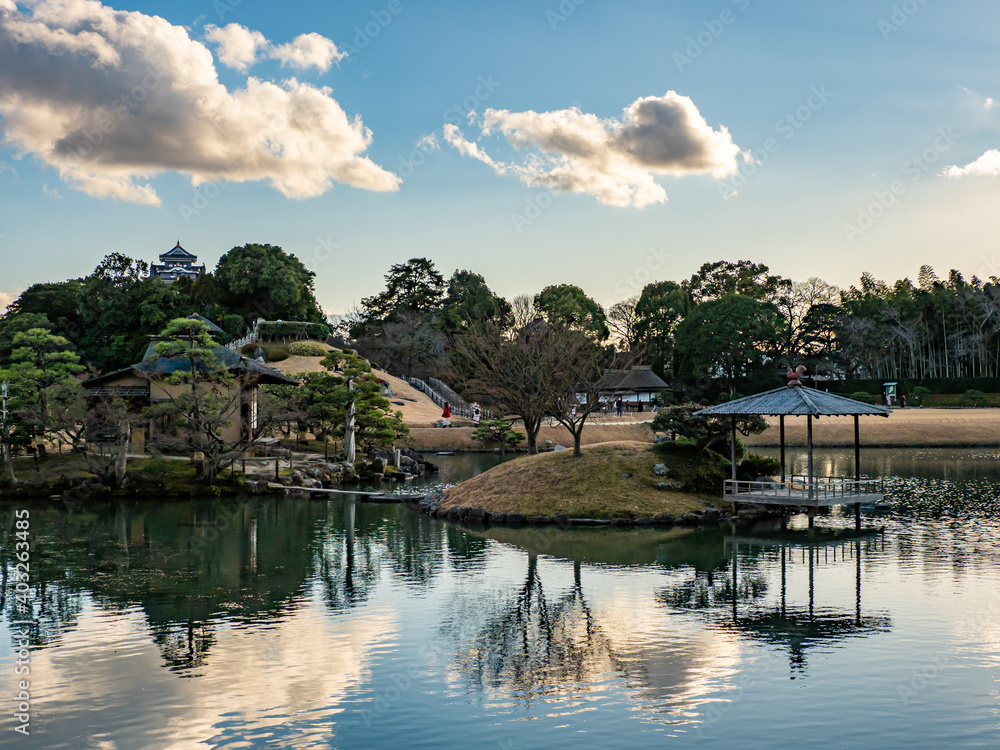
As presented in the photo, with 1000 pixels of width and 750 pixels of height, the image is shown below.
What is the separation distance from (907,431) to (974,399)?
14.2 metres

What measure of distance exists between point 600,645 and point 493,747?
14.0 feet

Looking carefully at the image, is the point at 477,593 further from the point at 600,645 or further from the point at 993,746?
the point at 993,746

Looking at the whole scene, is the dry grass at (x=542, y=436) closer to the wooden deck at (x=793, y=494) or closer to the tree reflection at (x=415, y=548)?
the tree reflection at (x=415, y=548)

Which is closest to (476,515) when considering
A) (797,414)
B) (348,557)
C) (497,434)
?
(348,557)

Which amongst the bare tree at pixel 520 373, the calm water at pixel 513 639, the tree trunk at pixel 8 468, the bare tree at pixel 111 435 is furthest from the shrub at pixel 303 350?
the calm water at pixel 513 639

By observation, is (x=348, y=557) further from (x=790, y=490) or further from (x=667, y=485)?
(x=790, y=490)

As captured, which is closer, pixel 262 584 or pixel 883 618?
pixel 883 618

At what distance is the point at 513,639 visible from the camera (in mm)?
14477

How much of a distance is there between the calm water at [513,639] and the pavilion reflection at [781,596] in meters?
0.08

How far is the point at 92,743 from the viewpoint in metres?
10.2

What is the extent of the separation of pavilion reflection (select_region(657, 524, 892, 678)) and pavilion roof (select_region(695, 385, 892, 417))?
371 cm

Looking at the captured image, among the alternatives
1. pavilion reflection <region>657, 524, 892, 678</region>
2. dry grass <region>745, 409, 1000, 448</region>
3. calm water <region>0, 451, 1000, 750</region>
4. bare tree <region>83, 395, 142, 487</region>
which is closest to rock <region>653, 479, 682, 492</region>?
calm water <region>0, 451, 1000, 750</region>

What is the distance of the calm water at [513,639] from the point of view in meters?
10.6

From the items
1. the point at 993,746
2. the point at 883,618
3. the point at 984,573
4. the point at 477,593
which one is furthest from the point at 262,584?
the point at 984,573
